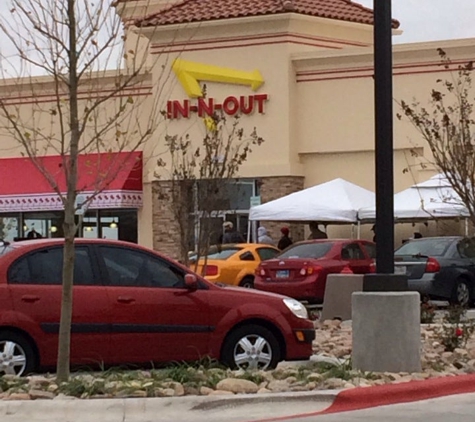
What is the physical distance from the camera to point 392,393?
10.9 metres

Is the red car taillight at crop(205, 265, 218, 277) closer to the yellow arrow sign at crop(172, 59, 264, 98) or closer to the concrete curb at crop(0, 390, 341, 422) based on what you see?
the yellow arrow sign at crop(172, 59, 264, 98)

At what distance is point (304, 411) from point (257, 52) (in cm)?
2225

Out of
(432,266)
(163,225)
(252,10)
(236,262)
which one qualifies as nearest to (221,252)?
(236,262)

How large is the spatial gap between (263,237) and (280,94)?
4343 millimetres

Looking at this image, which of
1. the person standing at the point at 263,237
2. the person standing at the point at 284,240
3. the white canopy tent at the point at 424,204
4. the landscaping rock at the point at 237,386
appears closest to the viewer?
the landscaping rock at the point at 237,386

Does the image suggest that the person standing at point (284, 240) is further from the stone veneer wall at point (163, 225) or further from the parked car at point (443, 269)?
the parked car at point (443, 269)

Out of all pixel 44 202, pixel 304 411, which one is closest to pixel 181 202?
pixel 44 202

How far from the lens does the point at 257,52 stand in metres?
31.8

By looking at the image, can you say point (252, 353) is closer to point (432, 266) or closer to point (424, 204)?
point (432, 266)

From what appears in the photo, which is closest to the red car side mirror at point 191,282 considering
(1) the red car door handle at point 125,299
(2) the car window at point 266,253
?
(1) the red car door handle at point 125,299

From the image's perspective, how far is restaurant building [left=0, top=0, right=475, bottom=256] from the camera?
30703mm

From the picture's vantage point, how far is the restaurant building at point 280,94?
3070 centimetres

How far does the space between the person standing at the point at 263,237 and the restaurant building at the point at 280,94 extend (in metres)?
1.08

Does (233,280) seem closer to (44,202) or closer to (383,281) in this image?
(44,202)
